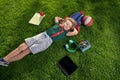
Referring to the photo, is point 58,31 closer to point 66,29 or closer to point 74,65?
point 66,29

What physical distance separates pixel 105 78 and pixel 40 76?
1891 mm

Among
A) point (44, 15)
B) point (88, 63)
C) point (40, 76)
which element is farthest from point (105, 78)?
point (44, 15)

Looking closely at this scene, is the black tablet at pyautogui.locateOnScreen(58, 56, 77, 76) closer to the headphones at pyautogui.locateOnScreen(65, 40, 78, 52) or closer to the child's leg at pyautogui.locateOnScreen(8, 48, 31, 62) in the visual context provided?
the headphones at pyautogui.locateOnScreen(65, 40, 78, 52)

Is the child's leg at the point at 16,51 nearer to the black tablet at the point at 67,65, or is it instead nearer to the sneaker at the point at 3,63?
the sneaker at the point at 3,63

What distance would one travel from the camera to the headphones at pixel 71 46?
20.8ft

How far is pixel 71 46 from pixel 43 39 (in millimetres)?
932

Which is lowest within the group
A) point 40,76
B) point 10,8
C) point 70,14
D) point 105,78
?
point 105,78

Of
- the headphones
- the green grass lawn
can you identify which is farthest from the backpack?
the headphones

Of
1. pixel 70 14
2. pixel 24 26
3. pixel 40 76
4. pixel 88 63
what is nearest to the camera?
pixel 40 76

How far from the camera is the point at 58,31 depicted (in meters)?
6.46

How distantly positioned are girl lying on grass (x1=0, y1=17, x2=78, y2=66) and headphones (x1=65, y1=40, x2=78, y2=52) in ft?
0.94

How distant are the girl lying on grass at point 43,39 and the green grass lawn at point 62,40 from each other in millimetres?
164

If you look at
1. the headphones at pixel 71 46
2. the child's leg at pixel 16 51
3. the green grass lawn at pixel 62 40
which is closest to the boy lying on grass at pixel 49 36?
the child's leg at pixel 16 51

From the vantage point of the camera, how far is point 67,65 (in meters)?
6.00
